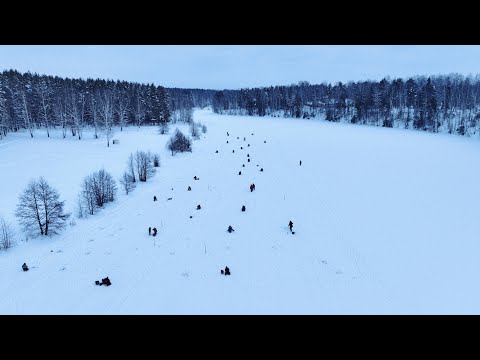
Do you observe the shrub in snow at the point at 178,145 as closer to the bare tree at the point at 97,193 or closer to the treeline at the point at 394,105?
the bare tree at the point at 97,193

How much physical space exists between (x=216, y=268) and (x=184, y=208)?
30.4ft

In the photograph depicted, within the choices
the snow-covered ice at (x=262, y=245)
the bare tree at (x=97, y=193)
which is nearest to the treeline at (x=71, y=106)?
the snow-covered ice at (x=262, y=245)

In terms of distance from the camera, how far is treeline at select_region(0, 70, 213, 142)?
56.6 m

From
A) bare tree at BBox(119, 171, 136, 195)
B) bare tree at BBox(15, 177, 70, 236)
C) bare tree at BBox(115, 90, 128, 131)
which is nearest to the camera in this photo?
bare tree at BBox(15, 177, 70, 236)

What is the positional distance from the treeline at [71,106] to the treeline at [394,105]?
53981mm

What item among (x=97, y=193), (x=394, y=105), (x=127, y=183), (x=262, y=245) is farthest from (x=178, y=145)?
(x=394, y=105)

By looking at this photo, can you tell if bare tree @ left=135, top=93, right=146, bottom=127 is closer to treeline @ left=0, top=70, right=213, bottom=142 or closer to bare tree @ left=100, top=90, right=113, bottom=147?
treeline @ left=0, top=70, right=213, bottom=142

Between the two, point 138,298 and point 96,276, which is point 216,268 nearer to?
point 138,298

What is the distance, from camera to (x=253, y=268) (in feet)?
51.0

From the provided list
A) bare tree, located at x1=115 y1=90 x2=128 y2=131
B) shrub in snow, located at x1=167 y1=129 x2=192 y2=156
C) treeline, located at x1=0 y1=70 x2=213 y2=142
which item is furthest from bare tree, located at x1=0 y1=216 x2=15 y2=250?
bare tree, located at x1=115 y1=90 x2=128 y2=131

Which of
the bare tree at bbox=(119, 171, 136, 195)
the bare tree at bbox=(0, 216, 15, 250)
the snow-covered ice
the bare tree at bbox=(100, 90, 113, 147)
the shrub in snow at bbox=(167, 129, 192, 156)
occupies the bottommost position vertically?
the snow-covered ice

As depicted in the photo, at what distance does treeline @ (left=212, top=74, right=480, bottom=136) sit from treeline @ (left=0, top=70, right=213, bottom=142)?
53981 mm
